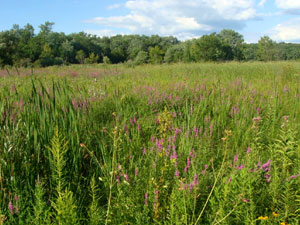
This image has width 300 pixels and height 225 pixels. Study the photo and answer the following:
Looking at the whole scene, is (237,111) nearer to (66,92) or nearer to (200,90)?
(200,90)

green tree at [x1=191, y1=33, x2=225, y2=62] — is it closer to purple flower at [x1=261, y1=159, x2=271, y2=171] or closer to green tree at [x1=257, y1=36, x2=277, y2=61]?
green tree at [x1=257, y1=36, x2=277, y2=61]

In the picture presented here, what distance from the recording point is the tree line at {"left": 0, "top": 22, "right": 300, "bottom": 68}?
44094mm

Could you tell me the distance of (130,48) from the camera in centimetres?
10762

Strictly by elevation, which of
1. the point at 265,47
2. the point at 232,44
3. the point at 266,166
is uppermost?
the point at 232,44

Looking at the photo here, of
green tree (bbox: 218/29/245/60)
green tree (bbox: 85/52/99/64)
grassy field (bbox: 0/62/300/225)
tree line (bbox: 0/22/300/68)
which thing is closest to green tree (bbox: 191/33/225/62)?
tree line (bbox: 0/22/300/68)

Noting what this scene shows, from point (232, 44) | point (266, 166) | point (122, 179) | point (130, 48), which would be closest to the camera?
point (122, 179)

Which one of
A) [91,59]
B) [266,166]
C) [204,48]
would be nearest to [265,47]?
[204,48]

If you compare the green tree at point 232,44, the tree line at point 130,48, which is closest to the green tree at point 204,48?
the tree line at point 130,48

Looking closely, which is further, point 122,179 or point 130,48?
point 130,48

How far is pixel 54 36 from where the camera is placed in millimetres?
79000

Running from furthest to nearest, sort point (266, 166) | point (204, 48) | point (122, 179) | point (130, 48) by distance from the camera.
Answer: point (130, 48)
point (204, 48)
point (266, 166)
point (122, 179)

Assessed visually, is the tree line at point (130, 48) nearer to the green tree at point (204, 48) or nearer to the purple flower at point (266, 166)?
the green tree at point (204, 48)

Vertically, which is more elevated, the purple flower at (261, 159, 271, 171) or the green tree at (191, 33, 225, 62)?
the green tree at (191, 33, 225, 62)

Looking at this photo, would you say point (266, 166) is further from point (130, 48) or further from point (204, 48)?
point (130, 48)
